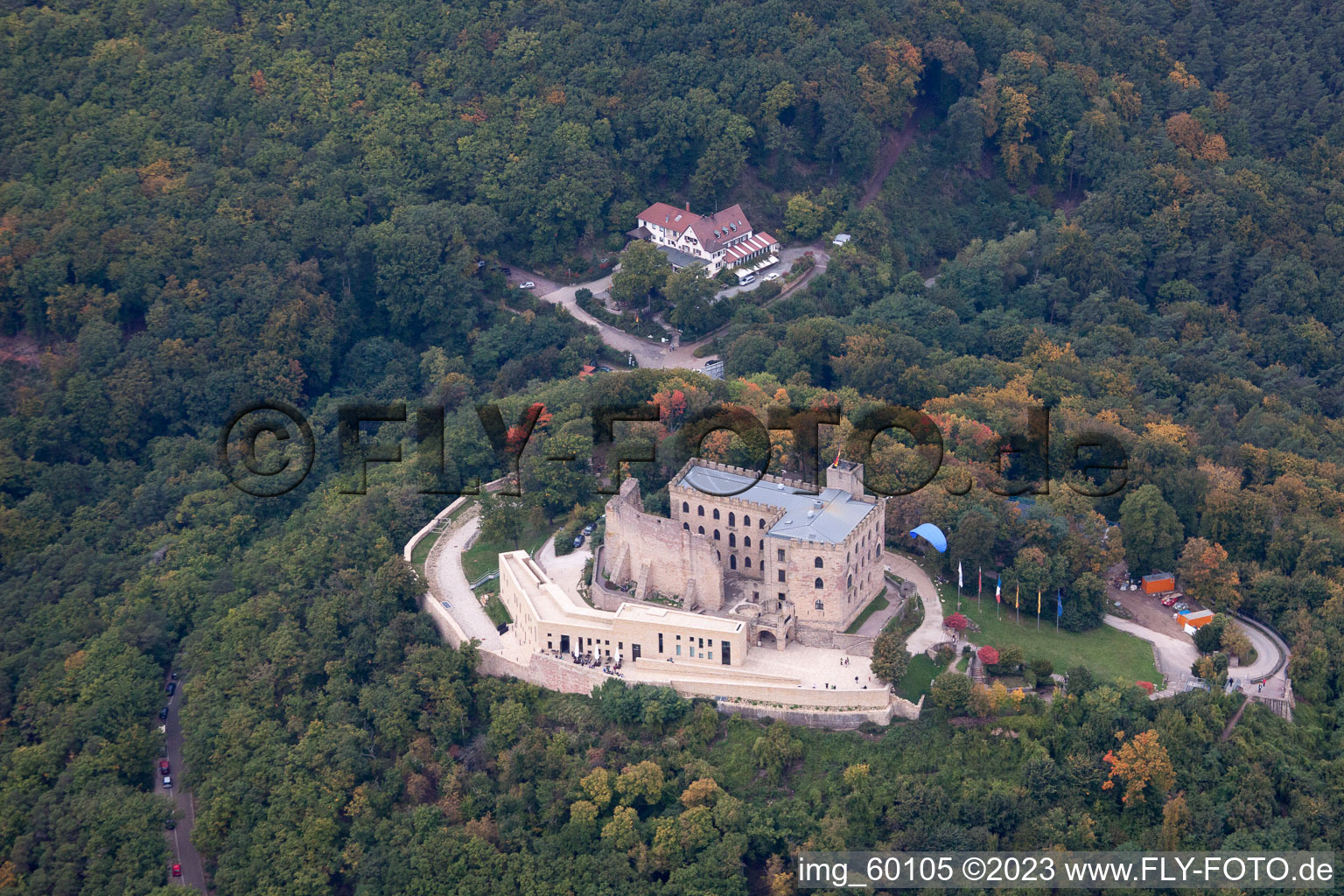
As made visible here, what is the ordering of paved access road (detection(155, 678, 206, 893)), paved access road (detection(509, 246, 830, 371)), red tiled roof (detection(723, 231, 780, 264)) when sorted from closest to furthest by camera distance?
paved access road (detection(155, 678, 206, 893)) → paved access road (detection(509, 246, 830, 371)) → red tiled roof (detection(723, 231, 780, 264))

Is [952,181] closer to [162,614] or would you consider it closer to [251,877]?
[162,614]

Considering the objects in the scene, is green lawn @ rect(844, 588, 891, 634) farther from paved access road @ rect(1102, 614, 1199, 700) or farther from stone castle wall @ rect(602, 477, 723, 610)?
paved access road @ rect(1102, 614, 1199, 700)

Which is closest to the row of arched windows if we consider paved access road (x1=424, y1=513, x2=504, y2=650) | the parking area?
paved access road (x1=424, y1=513, x2=504, y2=650)

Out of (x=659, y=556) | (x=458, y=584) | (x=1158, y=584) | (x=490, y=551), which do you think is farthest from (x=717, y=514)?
(x=1158, y=584)

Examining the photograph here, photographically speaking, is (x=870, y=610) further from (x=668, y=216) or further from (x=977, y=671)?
(x=668, y=216)

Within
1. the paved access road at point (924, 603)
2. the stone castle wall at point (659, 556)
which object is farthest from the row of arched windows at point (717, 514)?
the paved access road at point (924, 603)
